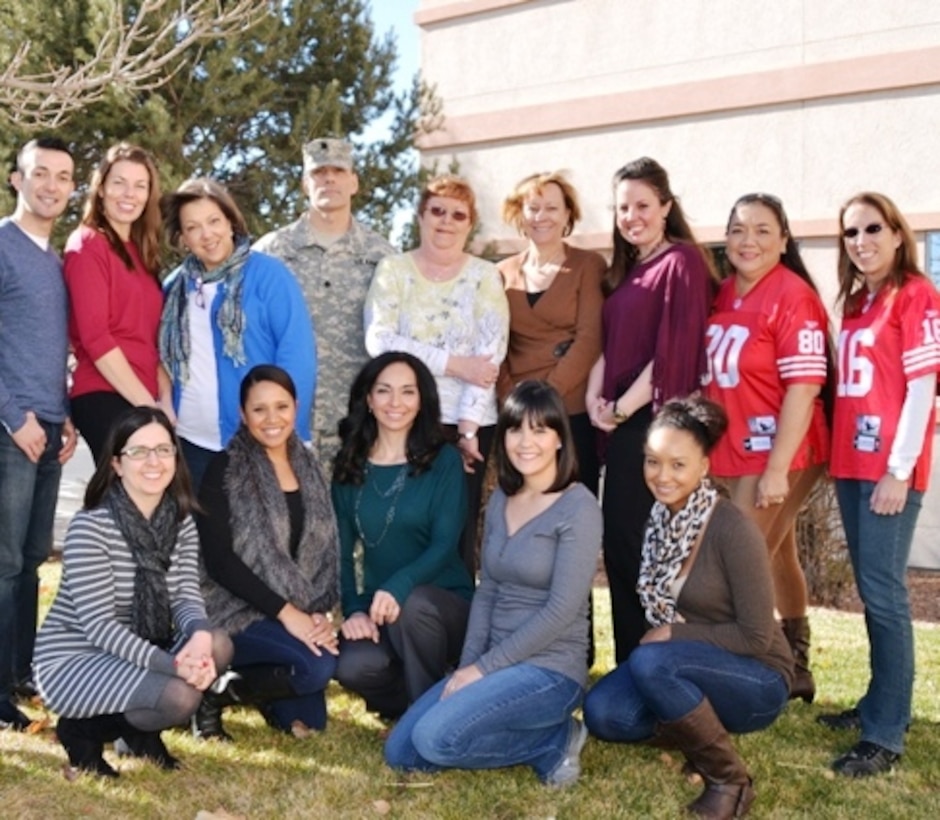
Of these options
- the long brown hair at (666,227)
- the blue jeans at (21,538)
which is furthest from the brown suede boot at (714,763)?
the blue jeans at (21,538)

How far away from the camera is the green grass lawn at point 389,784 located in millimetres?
3963

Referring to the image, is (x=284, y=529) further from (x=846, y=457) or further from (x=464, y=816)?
(x=846, y=457)

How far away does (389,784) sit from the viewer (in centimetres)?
422

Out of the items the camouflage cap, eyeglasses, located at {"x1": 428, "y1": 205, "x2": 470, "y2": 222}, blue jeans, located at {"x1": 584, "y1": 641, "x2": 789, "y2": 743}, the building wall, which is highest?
the building wall

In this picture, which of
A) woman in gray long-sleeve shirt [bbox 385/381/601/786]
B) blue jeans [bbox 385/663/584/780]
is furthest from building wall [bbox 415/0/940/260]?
blue jeans [bbox 385/663/584/780]

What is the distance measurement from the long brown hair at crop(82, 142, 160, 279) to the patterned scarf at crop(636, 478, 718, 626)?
2.46 metres

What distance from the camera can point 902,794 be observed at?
4.16 meters

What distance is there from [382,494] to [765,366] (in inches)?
66.2

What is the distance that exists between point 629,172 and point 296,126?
5607mm

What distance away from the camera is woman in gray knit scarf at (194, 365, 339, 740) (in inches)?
183

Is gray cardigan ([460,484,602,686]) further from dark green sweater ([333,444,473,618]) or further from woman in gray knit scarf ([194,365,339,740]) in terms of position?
woman in gray knit scarf ([194,365,339,740])

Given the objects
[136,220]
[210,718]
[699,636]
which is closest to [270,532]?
[210,718]

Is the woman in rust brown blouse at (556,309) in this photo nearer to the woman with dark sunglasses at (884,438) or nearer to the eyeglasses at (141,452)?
the woman with dark sunglasses at (884,438)

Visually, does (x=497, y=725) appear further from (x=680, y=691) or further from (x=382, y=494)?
(x=382, y=494)
